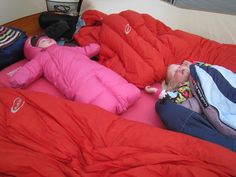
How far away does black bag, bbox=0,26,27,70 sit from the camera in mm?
1470

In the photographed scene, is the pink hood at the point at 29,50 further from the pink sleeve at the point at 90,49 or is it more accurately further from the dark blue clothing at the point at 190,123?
the dark blue clothing at the point at 190,123

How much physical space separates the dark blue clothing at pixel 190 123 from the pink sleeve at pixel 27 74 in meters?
0.66

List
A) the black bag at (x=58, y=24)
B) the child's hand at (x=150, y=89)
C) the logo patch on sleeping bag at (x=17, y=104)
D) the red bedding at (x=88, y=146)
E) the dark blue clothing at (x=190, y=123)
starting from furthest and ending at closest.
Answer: the black bag at (x=58, y=24), the child's hand at (x=150, y=89), the logo patch on sleeping bag at (x=17, y=104), the dark blue clothing at (x=190, y=123), the red bedding at (x=88, y=146)

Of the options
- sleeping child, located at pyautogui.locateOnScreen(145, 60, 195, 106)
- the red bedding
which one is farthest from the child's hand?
the red bedding

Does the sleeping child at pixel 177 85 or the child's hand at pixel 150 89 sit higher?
the sleeping child at pixel 177 85

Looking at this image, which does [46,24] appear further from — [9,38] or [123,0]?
[123,0]

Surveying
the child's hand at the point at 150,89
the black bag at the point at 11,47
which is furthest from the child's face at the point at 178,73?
the black bag at the point at 11,47

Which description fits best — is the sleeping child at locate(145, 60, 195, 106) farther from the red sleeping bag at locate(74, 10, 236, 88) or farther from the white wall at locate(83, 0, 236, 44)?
the white wall at locate(83, 0, 236, 44)

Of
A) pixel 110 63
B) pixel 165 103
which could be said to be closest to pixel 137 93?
pixel 165 103

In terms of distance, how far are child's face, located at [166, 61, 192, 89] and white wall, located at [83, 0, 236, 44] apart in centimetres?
48

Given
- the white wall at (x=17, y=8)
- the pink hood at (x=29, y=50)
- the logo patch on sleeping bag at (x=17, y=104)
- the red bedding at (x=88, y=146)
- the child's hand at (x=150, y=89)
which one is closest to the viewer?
the red bedding at (x=88, y=146)

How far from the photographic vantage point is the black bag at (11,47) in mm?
1470

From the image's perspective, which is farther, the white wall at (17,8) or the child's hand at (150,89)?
the white wall at (17,8)

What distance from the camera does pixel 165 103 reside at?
1.14m
